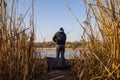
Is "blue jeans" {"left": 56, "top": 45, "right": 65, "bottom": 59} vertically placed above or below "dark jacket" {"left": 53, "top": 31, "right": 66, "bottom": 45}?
below

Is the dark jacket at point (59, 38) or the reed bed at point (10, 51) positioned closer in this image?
the reed bed at point (10, 51)

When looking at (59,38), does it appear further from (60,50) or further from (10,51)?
(10,51)

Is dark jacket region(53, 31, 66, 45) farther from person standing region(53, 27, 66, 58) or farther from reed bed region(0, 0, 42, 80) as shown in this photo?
reed bed region(0, 0, 42, 80)

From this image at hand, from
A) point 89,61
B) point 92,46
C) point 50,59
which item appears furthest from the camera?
point 50,59

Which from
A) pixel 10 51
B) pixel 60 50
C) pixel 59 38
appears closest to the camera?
pixel 10 51

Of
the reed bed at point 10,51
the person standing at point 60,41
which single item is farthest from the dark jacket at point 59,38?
the reed bed at point 10,51

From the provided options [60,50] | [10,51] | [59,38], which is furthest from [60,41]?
[10,51]

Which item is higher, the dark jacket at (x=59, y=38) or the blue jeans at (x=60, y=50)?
the dark jacket at (x=59, y=38)

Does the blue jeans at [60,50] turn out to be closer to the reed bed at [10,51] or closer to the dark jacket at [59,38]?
the dark jacket at [59,38]

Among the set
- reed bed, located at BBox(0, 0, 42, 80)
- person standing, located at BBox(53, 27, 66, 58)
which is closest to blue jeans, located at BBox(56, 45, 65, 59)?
person standing, located at BBox(53, 27, 66, 58)

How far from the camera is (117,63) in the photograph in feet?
7.99

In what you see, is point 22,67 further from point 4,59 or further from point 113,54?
point 113,54

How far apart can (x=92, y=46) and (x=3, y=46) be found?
3.97 feet

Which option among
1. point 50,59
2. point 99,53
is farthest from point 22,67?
point 50,59
